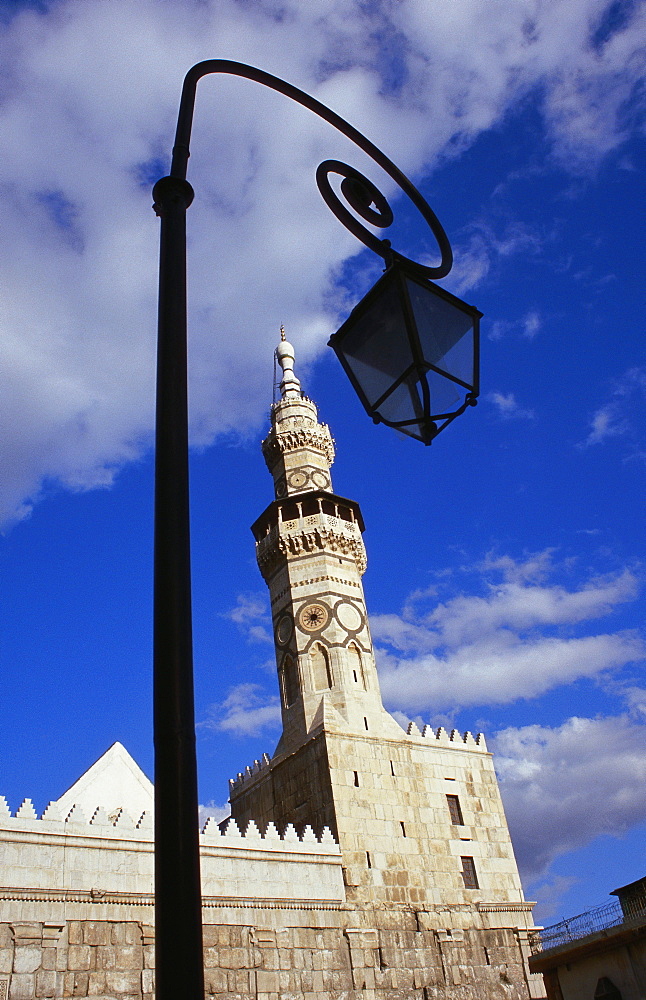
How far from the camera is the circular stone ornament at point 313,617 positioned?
21.8m

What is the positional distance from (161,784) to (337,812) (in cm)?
1772

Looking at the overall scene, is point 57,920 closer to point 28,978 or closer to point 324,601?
point 28,978

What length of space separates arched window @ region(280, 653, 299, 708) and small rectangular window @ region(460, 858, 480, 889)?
614 centimetres

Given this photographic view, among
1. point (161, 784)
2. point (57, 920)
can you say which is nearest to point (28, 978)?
point (57, 920)

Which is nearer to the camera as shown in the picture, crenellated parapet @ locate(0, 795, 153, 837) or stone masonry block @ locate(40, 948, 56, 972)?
stone masonry block @ locate(40, 948, 56, 972)

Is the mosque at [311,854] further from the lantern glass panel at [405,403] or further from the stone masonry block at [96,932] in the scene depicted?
the lantern glass panel at [405,403]

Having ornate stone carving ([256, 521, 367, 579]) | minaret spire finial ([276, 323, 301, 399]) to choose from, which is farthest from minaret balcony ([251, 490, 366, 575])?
minaret spire finial ([276, 323, 301, 399])

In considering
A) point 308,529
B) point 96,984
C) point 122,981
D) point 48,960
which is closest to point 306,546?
point 308,529

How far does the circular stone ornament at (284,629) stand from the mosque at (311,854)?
0.19ft

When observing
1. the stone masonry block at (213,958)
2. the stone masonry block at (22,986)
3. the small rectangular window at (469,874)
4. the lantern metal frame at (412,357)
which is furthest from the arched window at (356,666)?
the lantern metal frame at (412,357)

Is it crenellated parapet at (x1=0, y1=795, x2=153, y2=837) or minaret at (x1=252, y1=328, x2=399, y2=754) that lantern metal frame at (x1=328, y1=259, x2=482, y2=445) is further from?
minaret at (x1=252, y1=328, x2=399, y2=754)

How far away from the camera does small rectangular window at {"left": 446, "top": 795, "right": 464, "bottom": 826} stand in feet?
66.0

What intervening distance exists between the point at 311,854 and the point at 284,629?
22.2ft

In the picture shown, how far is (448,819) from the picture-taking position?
785 inches
